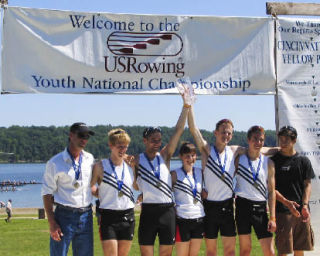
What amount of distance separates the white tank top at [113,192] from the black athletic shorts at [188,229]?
0.65m

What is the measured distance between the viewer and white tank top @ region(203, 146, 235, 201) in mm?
6531

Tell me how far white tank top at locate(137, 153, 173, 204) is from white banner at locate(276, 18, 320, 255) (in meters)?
2.33

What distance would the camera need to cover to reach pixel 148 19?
302 inches

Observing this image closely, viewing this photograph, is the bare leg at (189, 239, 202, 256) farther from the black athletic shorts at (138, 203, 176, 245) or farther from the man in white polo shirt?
the man in white polo shirt

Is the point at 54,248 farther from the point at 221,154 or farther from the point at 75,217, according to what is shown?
the point at 221,154

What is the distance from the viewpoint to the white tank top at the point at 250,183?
6562 mm

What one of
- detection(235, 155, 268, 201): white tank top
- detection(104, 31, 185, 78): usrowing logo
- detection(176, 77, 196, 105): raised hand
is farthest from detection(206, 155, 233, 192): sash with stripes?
detection(104, 31, 185, 78): usrowing logo

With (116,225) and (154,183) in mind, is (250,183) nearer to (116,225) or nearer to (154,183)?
(154,183)

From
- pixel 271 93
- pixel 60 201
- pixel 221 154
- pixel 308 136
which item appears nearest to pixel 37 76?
pixel 60 201

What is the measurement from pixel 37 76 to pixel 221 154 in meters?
2.57

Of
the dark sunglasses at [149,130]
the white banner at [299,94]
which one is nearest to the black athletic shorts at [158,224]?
the dark sunglasses at [149,130]

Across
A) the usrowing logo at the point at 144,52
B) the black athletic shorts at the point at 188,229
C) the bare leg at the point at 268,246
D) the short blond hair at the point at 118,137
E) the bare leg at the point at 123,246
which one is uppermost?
the usrowing logo at the point at 144,52

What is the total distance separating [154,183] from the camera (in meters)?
6.35

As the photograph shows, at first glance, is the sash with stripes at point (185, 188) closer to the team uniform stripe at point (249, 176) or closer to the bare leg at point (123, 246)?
the team uniform stripe at point (249, 176)
